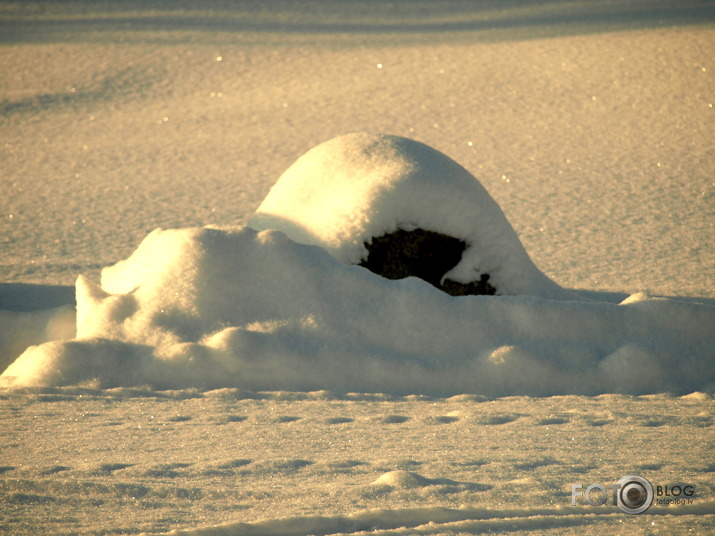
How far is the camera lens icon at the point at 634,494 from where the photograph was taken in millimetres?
1774

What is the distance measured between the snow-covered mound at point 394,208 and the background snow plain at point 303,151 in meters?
0.78

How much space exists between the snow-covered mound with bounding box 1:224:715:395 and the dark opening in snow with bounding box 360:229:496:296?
29 centimetres

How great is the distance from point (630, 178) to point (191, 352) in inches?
167

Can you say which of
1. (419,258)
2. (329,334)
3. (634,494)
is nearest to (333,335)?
(329,334)

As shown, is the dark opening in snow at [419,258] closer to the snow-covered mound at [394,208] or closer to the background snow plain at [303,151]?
the snow-covered mound at [394,208]

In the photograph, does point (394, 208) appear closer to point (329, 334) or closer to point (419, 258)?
point (419, 258)

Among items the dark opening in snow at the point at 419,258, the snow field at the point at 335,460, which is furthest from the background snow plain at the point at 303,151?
the dark opening in snow at the point at 419,258

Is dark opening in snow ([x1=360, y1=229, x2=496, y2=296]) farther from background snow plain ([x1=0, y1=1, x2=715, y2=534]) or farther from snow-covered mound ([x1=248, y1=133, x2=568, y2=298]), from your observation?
background snow plain ([x1=0, y1=1, x2=715, y2=534])

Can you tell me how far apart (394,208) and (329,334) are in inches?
27.8

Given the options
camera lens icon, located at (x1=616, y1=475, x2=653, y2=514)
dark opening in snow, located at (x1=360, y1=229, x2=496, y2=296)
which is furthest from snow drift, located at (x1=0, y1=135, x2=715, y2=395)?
camera lens icon, located at (x1=616, y1=475, x2=653, y2=514)

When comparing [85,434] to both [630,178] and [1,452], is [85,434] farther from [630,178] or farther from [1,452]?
[630,178]

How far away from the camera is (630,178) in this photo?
5.82m

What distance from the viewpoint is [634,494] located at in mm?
1820

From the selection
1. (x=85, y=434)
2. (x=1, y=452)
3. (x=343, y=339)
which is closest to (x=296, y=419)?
(x=343, y=339)
